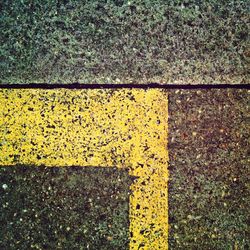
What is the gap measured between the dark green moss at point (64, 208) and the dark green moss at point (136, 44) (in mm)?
552

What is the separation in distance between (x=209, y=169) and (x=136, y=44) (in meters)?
0.83

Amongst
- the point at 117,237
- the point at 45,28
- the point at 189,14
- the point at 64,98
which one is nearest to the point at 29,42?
the point at 45,28

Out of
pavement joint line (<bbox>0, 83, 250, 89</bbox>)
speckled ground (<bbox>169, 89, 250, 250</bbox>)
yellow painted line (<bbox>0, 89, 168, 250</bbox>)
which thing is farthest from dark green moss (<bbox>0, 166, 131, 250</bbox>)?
pavement joint line (<bbox>0, 83, 250, 89</bbox>)

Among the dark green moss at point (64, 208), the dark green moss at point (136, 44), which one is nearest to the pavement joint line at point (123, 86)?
the dark green moss at point (136, 44)

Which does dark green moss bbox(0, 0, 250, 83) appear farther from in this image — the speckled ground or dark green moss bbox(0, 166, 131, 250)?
dark green moss bbox(0, 166, 131, 250)

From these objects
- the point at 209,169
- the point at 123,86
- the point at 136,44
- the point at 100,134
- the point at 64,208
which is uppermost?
the point at 136,44

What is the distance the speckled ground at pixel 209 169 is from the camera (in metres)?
1.82

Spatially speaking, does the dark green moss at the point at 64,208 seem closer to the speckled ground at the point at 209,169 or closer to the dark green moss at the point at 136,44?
the speckled ground at the point at 209,169

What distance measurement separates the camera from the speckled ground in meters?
1.82

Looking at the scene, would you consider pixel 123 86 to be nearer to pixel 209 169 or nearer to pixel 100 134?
pixel 100 134

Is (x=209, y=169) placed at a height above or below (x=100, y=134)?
below

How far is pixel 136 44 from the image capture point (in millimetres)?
1854

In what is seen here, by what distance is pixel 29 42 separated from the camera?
6.13 feet

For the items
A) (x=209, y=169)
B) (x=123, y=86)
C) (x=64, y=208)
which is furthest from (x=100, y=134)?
(x=209, y=169)
